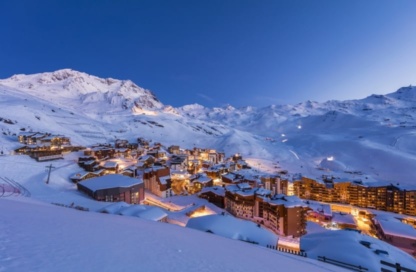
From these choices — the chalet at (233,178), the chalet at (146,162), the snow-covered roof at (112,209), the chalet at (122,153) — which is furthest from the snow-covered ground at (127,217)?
the chalet at (146,162)

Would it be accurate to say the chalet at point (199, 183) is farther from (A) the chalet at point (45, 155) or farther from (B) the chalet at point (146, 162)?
(A) the chalet at point (45, 155)

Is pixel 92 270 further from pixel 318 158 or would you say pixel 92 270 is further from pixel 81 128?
pixel 318 158

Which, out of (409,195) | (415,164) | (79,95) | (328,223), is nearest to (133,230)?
(328,223)

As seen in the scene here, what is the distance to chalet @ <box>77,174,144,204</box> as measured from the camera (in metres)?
30.3

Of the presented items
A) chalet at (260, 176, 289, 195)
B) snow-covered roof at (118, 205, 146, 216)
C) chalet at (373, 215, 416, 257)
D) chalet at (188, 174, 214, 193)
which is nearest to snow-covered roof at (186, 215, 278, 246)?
snow-covered roof at (118, 205, 146, 216)

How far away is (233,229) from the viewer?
63.3ft

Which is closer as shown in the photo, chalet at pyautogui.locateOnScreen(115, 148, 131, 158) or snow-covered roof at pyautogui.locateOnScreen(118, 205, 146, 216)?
snow-covered roof at pyautogui.locateOnScreen(118, 205, 146, 216)

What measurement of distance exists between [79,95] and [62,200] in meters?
189

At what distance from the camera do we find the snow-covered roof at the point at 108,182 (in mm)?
31156

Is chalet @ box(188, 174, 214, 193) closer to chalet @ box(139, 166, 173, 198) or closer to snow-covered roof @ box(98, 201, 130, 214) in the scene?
chalet @ box(139, 166, 173, 198)

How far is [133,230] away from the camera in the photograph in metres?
9.05

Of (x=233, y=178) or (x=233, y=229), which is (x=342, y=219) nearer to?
(x=233, y=178)

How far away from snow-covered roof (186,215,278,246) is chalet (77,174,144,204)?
51.3 feet

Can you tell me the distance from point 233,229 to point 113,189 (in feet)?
65.4
